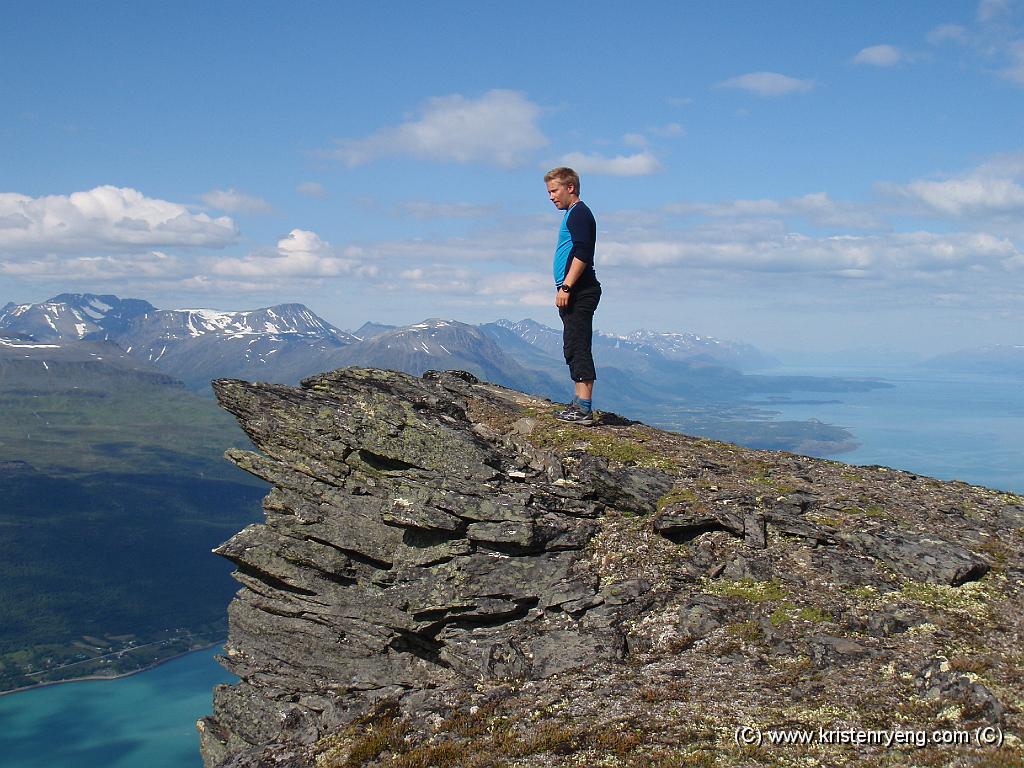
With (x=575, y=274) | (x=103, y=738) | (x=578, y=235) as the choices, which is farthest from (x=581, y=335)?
(x=103, y=738)

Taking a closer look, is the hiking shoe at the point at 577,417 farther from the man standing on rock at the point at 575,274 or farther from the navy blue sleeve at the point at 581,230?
the navy blue sleeve at the point at 581,230

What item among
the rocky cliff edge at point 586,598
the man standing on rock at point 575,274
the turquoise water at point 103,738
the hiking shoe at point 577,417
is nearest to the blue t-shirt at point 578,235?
the man standing on rock at point 575,274

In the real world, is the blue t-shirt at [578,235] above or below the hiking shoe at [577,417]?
above

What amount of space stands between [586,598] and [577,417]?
308 inches

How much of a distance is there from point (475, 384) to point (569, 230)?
32.7 feet

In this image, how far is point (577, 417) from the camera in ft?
76.5

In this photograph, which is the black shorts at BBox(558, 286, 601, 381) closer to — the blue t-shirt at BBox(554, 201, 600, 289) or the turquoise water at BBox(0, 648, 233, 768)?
the blue t-shirt at BBox(554, 201, 600, 289)

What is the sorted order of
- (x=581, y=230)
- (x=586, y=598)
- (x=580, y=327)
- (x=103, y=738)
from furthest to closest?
(x=103, y=738)
(x=580, y=327)
(x=581, y=230)
(x=586, y=598)

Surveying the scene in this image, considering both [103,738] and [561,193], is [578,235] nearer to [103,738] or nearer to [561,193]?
[561,193]

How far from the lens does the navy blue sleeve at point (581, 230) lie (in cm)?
1994

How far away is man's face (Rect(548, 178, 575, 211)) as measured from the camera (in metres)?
20.0

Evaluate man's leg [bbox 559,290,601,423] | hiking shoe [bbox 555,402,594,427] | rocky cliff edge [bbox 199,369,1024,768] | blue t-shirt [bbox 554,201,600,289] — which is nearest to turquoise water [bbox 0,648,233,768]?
rocky cliff edge [bbox 199,369,1024,768]

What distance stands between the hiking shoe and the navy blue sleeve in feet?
18.3

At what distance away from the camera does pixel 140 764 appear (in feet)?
538
